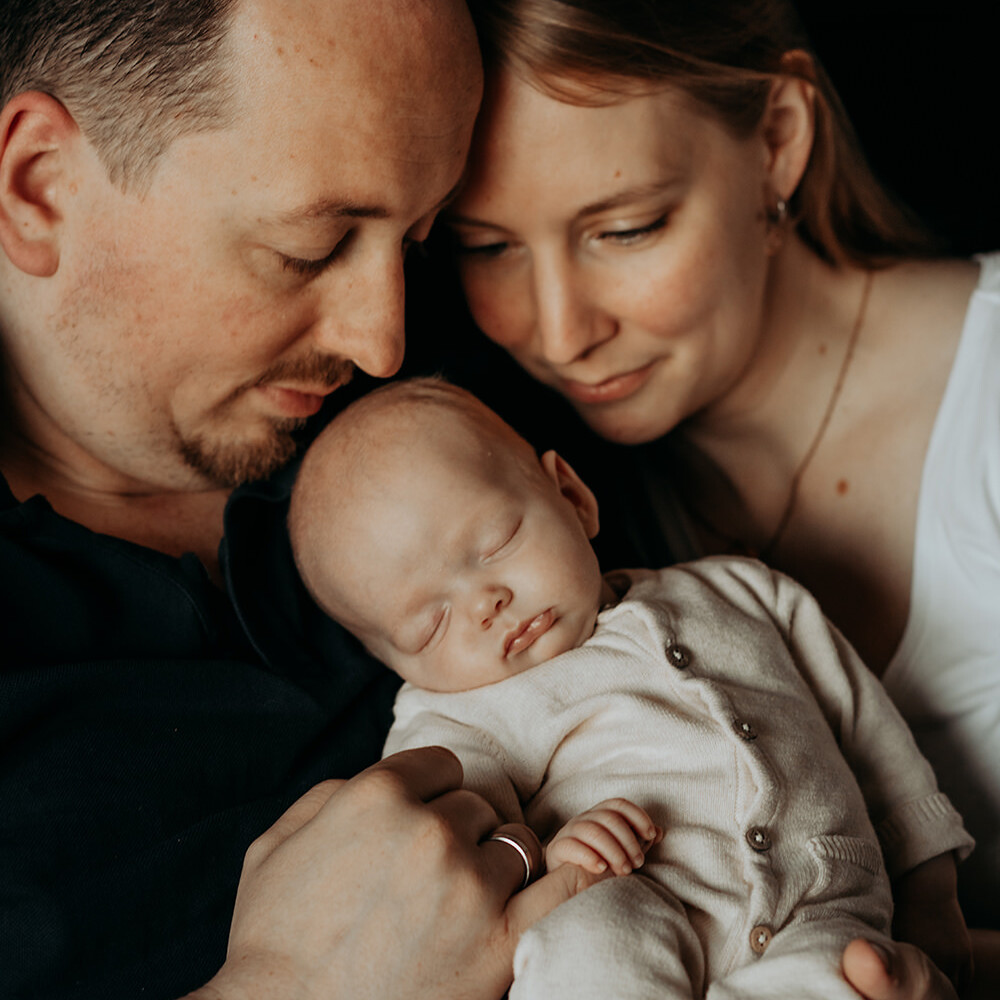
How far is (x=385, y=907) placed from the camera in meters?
1.20

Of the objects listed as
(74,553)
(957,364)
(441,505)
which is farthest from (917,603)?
(74,553)

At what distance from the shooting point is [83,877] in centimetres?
133

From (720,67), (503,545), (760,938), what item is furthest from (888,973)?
(720,67)

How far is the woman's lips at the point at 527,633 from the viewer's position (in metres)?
1.46

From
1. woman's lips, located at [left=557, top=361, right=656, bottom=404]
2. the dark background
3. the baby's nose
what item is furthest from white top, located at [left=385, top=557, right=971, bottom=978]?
the dark background

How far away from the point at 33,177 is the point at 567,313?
0.89 m

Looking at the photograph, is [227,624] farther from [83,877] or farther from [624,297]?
[624,297]

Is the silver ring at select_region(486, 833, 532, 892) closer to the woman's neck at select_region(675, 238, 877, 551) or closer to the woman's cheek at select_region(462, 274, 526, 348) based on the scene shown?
the woman's cheek at select_region(462, 274, 526, 348)

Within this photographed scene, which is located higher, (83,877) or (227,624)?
(227,624)

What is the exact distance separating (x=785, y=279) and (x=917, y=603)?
758 millimetres

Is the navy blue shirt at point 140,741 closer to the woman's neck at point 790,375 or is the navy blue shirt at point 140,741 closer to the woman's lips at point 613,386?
the woman's lips at point 613,386

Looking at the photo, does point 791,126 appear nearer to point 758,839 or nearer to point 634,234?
point 634,234

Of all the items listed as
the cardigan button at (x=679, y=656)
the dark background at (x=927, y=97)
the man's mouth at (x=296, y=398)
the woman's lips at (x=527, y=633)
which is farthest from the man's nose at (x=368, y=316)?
the dark background at (x=927, y=97)

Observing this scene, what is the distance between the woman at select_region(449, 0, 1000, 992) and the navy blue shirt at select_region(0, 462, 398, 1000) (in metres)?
0.75
